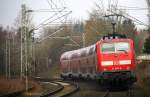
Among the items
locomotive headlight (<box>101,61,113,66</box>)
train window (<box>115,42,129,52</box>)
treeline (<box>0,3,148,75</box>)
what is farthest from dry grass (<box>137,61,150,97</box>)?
treeline (<box>0,3,148,75</box>)

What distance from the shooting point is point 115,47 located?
25.5m

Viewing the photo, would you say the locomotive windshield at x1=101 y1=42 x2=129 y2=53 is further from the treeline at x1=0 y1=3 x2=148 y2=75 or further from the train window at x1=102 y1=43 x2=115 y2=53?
the treeline at x1=0 y1=3 x2=148 y2=75

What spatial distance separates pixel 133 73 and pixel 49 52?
61.4 meters

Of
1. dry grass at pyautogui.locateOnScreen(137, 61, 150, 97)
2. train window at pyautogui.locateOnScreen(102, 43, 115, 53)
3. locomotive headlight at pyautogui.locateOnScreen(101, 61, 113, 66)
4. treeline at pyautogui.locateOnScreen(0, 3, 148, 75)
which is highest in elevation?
treeline at pyautogui.locateOnScreen(0, 3, 148, 75)

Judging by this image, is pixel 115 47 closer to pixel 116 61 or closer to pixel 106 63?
pixel 116 61

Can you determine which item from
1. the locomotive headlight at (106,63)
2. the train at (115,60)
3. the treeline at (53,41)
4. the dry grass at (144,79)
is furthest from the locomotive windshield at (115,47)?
the treeline at (53,41)

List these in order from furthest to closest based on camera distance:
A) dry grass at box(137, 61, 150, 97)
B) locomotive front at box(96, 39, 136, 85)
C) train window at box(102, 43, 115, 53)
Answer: train window at box(102, 43, 115, 53) < locomotive front at box(96, 39, 136, 85) < dry grass at box(137, 61, 150, 97)

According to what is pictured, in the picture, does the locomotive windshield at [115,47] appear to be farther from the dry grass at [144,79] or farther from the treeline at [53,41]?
the treeline at [53,41]

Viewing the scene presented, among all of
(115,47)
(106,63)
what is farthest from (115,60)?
(115,47)

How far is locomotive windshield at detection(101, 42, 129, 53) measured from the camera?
83.3ft

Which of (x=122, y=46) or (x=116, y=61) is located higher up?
(x=122, y=46)

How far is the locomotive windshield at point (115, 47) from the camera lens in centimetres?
2539

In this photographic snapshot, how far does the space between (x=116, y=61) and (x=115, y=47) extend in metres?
0.98

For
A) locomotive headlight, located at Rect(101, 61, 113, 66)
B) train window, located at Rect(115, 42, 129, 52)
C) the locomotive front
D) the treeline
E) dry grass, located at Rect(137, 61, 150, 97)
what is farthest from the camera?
the treeline
